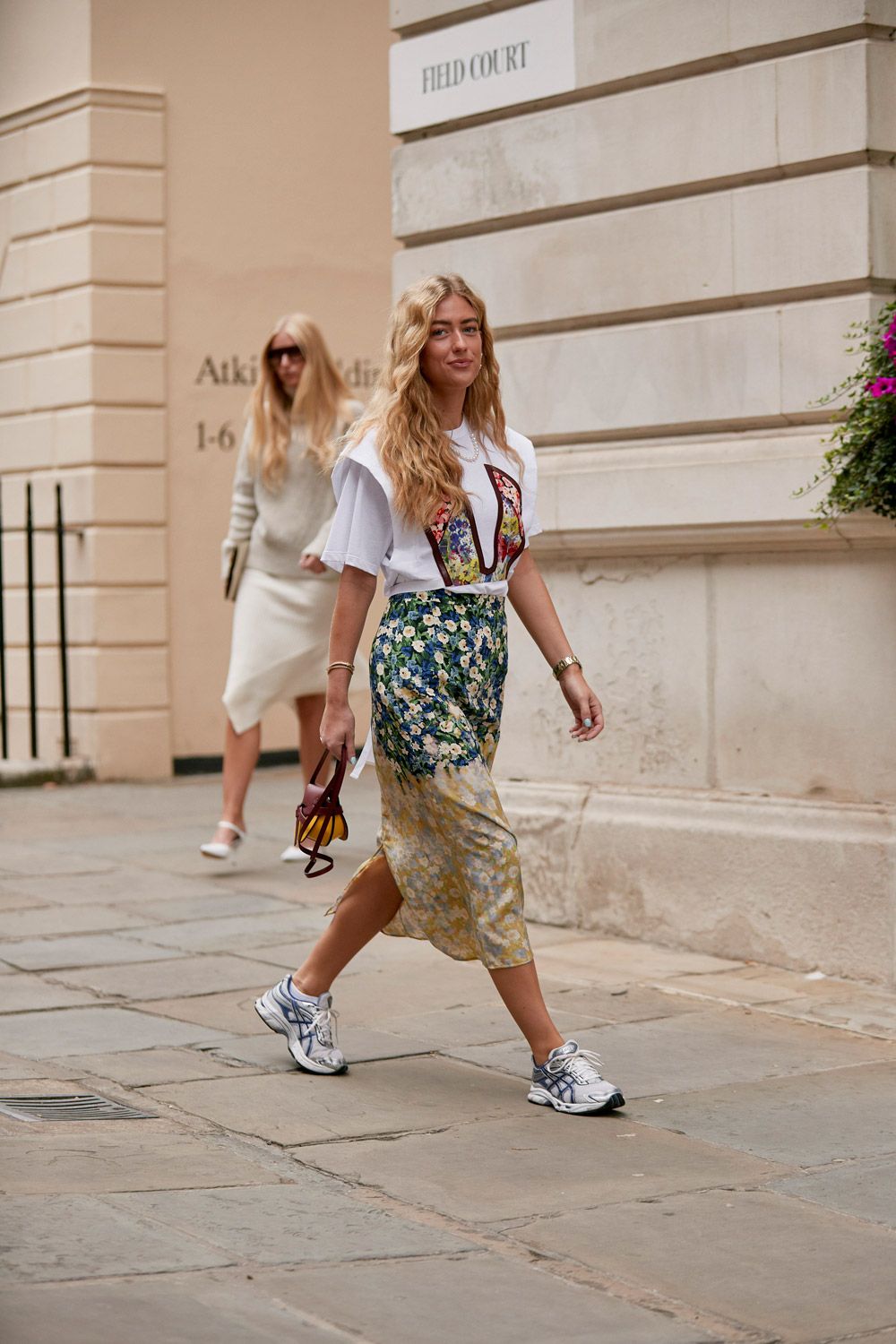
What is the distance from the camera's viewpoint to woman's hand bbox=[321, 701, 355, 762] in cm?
477

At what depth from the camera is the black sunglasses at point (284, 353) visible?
7949 mm

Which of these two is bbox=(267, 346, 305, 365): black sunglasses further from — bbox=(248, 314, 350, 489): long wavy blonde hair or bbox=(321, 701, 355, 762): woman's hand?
bbox=(321, 701, 355, 762): woman's hand

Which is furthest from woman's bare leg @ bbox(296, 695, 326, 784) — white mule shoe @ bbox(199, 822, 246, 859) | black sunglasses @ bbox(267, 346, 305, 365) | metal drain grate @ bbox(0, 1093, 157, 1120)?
metal drain grate @ bbox(0, 1093, 157, 1120)

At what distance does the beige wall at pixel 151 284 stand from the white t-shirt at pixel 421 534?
6650 mm

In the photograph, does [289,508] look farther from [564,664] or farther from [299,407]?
[564,664]

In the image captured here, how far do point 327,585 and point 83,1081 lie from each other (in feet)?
11.8

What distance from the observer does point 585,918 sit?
689cm

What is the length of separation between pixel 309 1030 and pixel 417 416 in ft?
5.00

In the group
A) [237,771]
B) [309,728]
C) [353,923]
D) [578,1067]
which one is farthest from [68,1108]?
[309,728]

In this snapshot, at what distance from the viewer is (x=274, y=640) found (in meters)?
8.15

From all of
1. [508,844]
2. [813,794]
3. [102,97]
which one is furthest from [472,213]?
[102,97]

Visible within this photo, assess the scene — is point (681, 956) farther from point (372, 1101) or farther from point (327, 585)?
point (327, 585)

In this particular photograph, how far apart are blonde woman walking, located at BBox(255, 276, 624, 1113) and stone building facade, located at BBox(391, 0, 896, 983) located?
1.47 meters

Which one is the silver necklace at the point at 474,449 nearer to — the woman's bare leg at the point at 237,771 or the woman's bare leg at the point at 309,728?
the woman's bare leg at the point at 237,771
